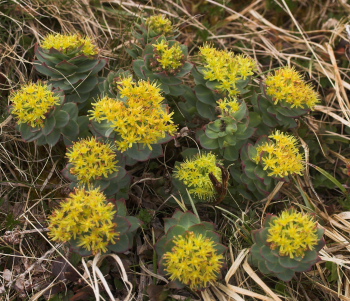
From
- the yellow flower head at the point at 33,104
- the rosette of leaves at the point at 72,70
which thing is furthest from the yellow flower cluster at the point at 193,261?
the rosette of leaves at the point at 72,70

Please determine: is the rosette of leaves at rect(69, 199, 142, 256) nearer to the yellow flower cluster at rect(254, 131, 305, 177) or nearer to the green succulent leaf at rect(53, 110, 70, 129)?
the green succulent leaf at rect(53, 110, 70, 129)

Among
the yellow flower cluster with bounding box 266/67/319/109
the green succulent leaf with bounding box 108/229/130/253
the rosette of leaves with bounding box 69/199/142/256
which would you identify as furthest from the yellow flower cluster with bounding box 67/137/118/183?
the yellow flower cluster with bounding box 266/67/319/109

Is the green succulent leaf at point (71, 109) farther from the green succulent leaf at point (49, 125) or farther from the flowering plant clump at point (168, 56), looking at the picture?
the flowering plant clump at point (168, 56)

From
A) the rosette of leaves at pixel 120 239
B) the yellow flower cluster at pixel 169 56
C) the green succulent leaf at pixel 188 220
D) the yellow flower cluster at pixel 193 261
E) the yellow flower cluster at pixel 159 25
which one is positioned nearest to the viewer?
the yellow flower cluster at pixel 193 261

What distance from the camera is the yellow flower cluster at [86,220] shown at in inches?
79.5

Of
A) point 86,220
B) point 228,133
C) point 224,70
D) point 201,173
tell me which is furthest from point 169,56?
point 86,220

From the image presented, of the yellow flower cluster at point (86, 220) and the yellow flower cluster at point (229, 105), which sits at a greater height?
the yellow flower cluster at point (229, 105)

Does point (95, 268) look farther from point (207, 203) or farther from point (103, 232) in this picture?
point (207, 203)

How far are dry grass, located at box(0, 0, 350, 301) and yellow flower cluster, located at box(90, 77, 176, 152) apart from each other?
0.63m

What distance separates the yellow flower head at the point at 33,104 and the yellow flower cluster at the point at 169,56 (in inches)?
26.4

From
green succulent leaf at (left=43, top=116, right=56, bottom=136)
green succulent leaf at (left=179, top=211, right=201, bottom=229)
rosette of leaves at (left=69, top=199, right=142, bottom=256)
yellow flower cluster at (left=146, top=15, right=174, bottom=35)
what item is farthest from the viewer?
yellow flower cluster at (left=146, top=15, right=174, bottom=35)

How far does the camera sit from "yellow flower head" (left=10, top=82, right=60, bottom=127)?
233 centimetres

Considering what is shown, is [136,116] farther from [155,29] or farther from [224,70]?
[155,29]

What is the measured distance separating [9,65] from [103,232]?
174 centimetres
